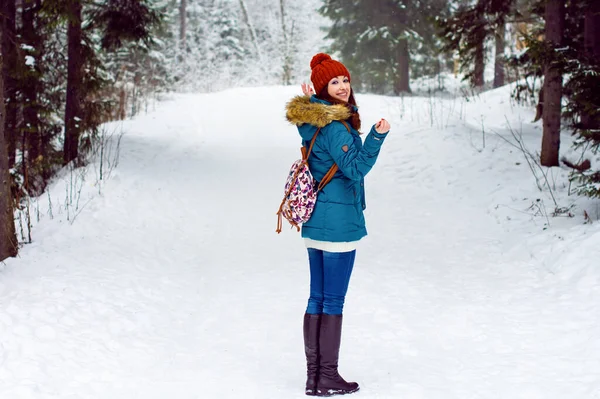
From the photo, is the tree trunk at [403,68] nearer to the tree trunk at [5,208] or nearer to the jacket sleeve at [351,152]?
the tree trunk at [5,208]

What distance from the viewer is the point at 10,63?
959cm

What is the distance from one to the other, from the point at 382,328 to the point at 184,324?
1.89 meters

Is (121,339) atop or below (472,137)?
below

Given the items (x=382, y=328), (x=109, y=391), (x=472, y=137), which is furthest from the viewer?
(x=472, y=137)

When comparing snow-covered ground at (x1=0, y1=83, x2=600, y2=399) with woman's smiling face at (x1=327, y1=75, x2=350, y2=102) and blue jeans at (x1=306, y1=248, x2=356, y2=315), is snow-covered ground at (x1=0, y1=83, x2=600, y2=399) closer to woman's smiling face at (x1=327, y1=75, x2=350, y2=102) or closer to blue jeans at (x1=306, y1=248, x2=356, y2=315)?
blue jeans at (x1=306, y1=248, x2=356, y2=315)

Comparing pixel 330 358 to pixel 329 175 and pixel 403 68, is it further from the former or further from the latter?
pixel 403 68

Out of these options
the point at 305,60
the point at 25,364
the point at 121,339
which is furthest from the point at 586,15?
the point at 305,60

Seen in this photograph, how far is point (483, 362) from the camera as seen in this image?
187 inches

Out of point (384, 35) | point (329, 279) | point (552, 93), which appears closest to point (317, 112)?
point (329, 279)

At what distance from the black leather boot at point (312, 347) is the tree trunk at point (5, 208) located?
3875mm

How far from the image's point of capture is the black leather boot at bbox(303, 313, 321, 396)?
162 inches

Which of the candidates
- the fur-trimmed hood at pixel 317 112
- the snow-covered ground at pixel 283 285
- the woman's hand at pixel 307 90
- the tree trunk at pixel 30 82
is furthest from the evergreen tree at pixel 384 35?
the fur-trimmed hood at pixel 317 112

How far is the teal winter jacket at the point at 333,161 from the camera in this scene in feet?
12.6

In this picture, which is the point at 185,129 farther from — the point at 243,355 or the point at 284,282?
the point at 243,355
